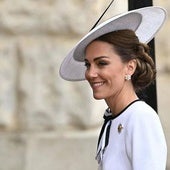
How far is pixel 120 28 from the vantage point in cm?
180

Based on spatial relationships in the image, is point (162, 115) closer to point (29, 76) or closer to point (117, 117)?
point (29, 76)

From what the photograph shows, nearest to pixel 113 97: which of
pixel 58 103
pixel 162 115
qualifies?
pixel 58 103

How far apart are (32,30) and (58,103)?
15.2 inches

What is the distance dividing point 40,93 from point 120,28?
3.85 ft

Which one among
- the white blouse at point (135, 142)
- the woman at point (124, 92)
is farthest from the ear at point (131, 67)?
the white blouse at point (135, 142)

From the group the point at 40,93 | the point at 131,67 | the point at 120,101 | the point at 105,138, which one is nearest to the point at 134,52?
the point at 131,67

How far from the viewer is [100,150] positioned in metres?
1.77

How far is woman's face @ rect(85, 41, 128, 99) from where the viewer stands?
1.76 meters

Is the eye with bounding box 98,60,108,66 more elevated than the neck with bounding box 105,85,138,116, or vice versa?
the eye with bounding box 98,60,108,66

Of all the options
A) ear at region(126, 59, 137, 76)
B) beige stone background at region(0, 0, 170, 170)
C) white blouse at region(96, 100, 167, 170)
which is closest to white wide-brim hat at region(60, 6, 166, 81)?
ear at region(126, 59, 137, 76)

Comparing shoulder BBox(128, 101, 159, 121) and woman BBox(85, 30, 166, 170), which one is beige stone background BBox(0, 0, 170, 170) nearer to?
woman BBox(85, 30, 166, 170)

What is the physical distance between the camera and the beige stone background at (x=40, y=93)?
9.50 ft

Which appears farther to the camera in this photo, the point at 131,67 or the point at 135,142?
the point at 131,67

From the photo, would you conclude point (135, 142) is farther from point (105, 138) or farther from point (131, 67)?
point (131, 67)
